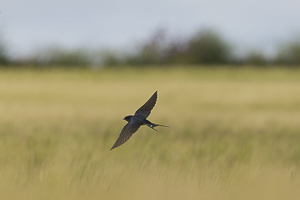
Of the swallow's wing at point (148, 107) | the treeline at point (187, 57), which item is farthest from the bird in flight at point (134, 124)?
the treeline at point (187, 57)

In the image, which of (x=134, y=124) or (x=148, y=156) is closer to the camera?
(x=134, y=124)

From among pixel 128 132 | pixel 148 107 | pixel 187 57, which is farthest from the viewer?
pixel 187 57

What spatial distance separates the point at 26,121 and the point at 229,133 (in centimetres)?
280

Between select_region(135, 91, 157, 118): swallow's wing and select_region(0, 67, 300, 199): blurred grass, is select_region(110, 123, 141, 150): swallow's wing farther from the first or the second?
select_region(0, 67, 300, 199): blurred grass

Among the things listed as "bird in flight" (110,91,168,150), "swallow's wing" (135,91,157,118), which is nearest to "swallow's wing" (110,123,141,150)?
"bird in flight" (110,91,168,150)

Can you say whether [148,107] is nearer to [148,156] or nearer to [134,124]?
[134,124]

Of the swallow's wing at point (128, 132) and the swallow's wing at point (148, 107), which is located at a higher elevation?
the swallow's wing at point (148, 107)

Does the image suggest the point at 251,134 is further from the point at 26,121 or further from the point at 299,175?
the point at 26,121

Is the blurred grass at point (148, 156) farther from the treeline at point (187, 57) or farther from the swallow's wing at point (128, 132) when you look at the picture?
the treeline at point (187, 57)

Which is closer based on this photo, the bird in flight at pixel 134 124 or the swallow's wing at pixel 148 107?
the bird in flight at pixel 134 124

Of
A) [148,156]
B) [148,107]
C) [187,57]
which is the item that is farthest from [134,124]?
[187,57]

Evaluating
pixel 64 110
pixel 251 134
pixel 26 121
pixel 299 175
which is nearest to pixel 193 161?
pixel 299 175

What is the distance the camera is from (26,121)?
23.2ft

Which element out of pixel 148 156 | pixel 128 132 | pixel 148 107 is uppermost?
pixel 148 107
